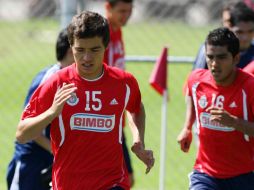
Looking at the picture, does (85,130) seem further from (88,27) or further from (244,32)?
(244,32)

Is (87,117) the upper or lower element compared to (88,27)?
lower

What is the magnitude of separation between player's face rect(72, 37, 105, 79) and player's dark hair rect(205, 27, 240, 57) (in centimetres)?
110

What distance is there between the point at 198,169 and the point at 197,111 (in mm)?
424

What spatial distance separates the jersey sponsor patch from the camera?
6.63 meters

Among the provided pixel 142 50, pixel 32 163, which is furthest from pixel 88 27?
pixel 142 50

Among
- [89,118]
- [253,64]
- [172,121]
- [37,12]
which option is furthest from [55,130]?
[37,12]

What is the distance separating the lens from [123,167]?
6156 millimetres

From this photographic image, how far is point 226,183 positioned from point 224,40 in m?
1.02

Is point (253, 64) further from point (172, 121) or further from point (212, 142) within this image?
point (172, 121)

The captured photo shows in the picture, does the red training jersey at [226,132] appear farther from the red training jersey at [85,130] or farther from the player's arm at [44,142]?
the player's arm at [44,142]

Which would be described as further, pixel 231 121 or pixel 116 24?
pixel 116 24

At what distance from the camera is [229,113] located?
6566 millimetres

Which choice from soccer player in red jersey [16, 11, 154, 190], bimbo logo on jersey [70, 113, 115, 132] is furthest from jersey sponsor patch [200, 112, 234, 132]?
bimbo logo on jersey [70, 113, 115, 132]

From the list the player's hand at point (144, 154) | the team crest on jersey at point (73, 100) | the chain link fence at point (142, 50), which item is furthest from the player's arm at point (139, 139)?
the chain link fence at point (142, 50)
